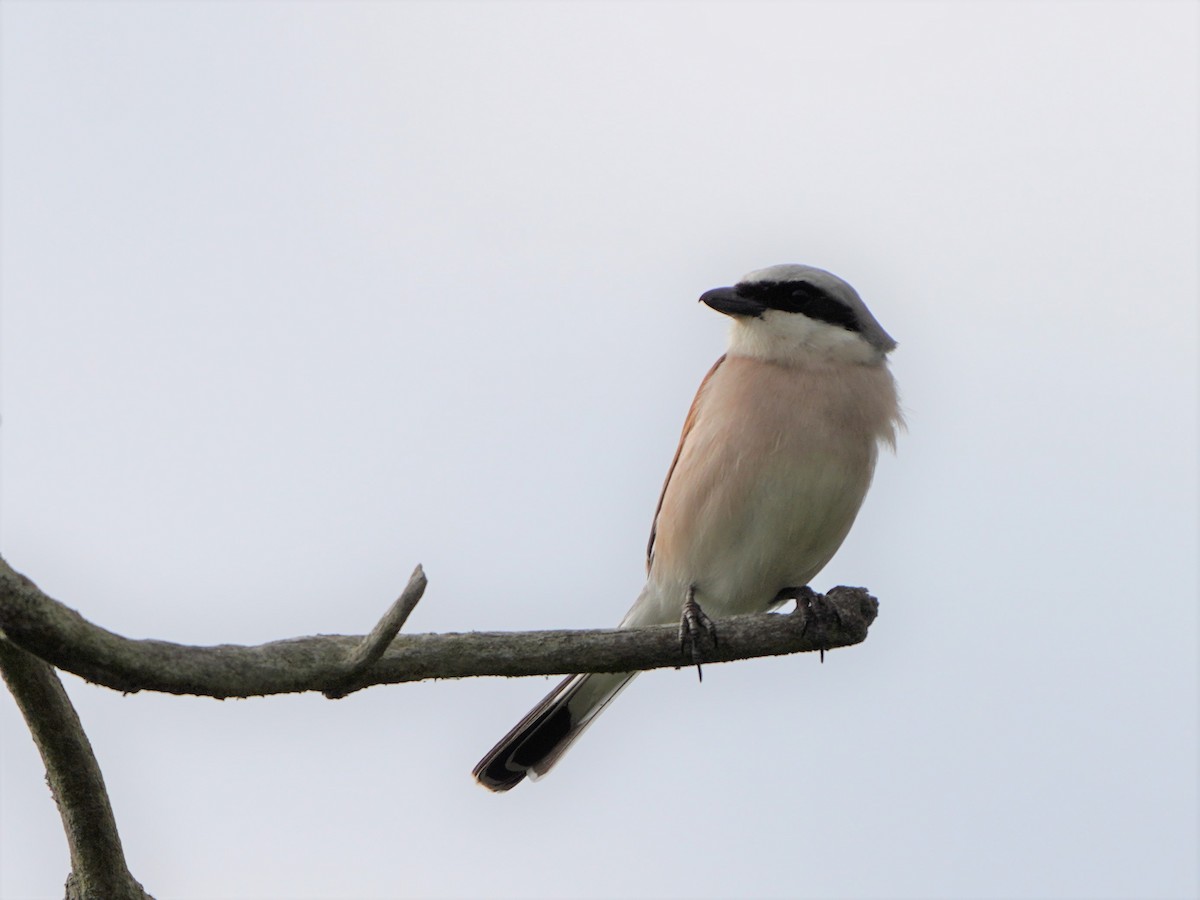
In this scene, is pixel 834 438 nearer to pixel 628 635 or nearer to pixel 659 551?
pixel 659 551

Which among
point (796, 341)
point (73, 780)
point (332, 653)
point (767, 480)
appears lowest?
point (73, 780)

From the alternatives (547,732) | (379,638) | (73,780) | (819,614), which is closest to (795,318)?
(819,614)

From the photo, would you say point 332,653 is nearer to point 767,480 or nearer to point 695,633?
point 695,633

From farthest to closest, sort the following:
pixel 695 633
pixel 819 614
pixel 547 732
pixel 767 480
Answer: pixel 547 732 → pixel 767 480 → pixel 819 614 → pixel 695 633

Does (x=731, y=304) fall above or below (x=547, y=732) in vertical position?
above

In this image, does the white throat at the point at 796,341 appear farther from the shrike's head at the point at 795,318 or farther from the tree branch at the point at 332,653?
the tree branch at the point at 332,653

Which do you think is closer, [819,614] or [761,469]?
[819,614]

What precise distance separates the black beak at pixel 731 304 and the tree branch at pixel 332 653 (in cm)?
178

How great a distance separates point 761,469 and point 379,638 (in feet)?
7.83

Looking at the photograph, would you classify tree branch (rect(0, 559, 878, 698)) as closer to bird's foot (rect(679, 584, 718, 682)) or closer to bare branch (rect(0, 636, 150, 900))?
bird's foot (rect(679, 584, 718, 682))

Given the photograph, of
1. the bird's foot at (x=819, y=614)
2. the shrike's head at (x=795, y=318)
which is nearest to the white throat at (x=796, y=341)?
the shrike's head at (x=795, y=318)

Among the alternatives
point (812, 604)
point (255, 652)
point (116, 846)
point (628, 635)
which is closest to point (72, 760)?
point (116, 846)

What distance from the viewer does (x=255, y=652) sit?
2.96 m

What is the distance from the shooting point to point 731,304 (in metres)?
5.59
